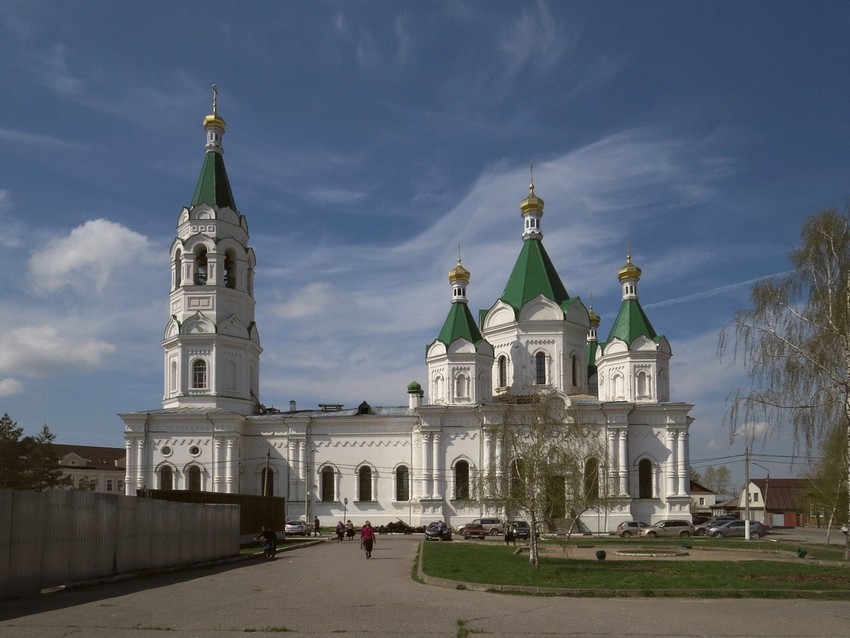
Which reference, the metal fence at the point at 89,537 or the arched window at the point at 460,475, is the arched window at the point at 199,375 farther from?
the metal fence at the point at 89,537

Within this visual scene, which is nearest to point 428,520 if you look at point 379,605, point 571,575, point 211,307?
point 211,307

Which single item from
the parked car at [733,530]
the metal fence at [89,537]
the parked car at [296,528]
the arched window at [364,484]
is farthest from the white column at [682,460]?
the metal fence at [89,537]

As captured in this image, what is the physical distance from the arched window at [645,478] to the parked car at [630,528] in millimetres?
3579

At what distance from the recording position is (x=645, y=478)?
50.7m

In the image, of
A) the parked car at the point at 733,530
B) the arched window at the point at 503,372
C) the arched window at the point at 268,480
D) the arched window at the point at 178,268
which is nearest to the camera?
the parked car at the point at 733,530

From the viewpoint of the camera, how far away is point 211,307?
51594 mm

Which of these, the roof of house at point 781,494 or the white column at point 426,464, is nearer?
the white column at point 426,464

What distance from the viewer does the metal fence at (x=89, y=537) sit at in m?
16.6

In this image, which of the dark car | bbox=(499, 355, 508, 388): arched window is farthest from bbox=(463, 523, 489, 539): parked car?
bbox=(499, 355, 508, 388): arched window

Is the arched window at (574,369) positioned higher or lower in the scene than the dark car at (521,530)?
higher

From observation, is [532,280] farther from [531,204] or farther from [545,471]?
[545,471]

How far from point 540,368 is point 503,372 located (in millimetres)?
2484

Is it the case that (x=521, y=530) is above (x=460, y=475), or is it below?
below

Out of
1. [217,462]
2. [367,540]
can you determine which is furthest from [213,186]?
[367,540]
